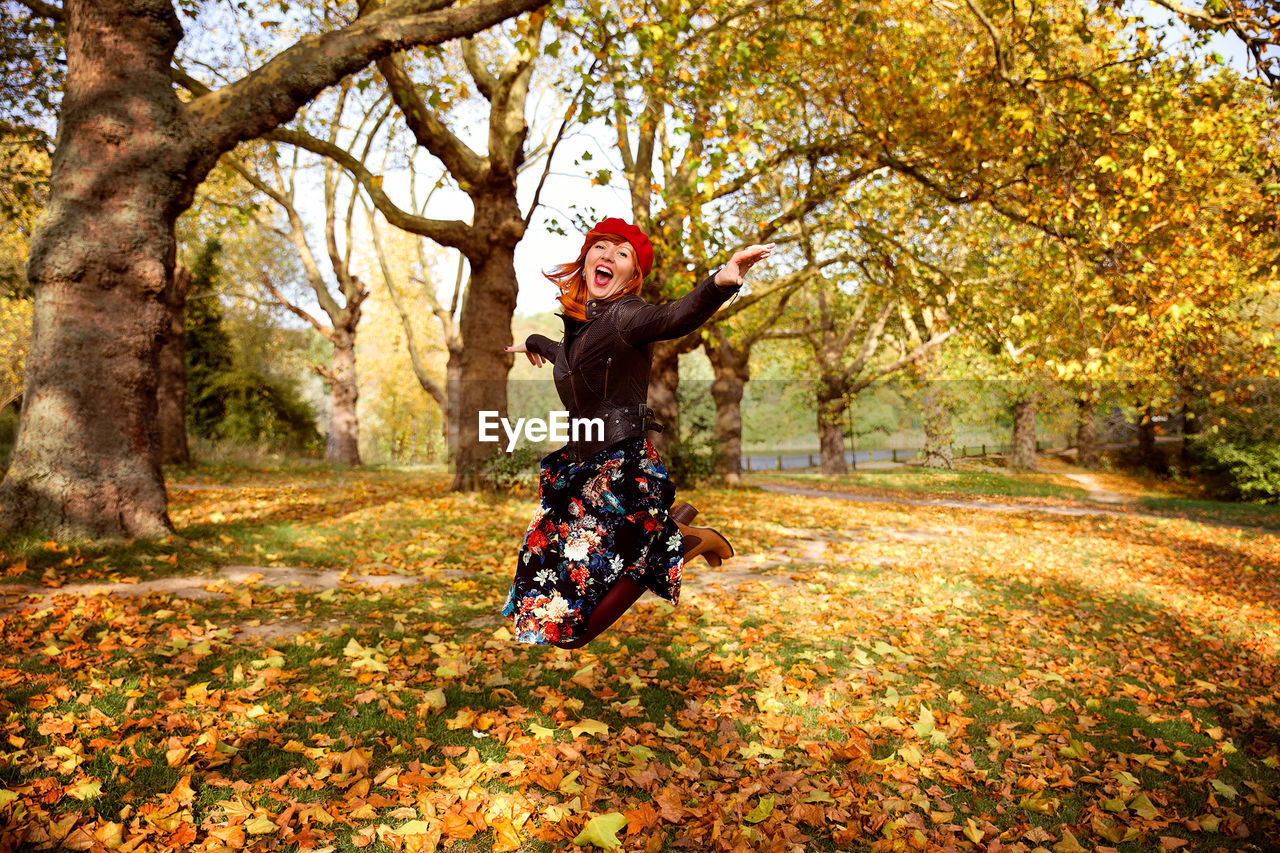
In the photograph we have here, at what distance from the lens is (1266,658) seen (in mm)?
8000

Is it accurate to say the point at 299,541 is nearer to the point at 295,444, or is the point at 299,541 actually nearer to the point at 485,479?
the point at 485,479

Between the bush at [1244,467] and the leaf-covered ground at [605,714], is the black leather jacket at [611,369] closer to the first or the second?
the leaf-covered ground at [605,714]

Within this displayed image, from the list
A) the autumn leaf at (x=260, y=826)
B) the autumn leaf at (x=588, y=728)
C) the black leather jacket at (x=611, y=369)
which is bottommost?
the autumn leaf at (x=588, y=728)

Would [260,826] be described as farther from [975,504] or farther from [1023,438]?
[1023,438]

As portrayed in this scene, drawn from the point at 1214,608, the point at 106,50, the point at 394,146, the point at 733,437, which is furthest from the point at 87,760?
the point at 394,146

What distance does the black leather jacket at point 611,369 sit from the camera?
10.9 feet

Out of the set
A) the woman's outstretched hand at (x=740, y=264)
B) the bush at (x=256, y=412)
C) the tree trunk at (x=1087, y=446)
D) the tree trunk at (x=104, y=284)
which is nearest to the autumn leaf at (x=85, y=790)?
the woman's outstretched hand at (x=740, y=264)

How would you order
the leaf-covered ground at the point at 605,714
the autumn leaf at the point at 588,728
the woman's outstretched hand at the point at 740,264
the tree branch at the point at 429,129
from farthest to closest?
the tree branch at the point at 429,129 → the autumn leaf at the point at 588,728 → the leaf-covered ground at the point at 605,714 → the woman's outstretched hand at the point at 740,264

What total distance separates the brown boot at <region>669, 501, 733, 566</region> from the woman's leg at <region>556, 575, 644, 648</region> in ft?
1.13

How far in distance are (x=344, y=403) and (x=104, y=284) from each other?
19346 mm

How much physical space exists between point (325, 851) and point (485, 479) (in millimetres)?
10826

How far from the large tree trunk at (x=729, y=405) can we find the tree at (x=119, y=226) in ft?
45.2

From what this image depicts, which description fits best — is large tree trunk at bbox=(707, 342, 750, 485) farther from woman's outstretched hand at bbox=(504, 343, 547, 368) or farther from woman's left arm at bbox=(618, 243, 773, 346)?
woman's left arm at bbox=(618, 243, 773, 346)

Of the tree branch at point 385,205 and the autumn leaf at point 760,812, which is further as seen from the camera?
the tree branch at point 385,205
